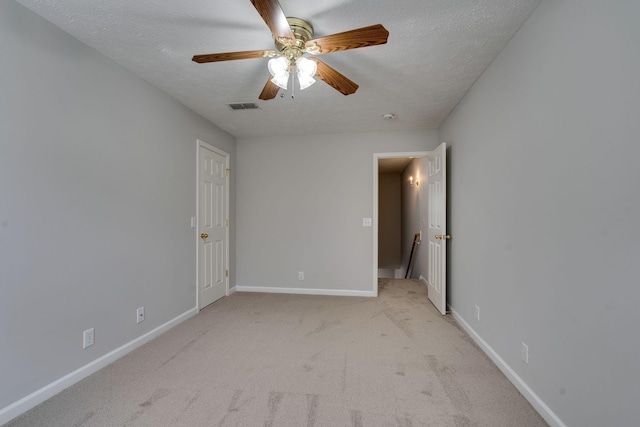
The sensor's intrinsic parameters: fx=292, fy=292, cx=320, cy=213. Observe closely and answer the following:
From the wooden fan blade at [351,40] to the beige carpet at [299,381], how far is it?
84.6 inches

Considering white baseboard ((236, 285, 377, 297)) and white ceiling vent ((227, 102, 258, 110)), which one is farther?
white baseboard ((236, 285, 377, 297))

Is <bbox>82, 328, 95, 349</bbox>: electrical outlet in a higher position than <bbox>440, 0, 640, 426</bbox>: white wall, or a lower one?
lower

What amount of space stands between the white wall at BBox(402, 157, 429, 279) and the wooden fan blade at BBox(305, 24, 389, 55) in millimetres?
3364

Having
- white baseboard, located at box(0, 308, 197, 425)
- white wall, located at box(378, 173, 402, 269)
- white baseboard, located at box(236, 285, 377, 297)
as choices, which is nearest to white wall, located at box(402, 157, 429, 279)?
white wall, located at box(378, 173, 402, 269)

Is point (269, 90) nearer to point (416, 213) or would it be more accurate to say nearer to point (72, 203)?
point (72, 203)

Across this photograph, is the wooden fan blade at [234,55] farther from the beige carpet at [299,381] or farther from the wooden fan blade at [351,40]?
the beige carpet at [299,381]

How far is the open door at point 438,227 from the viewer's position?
3.46 m

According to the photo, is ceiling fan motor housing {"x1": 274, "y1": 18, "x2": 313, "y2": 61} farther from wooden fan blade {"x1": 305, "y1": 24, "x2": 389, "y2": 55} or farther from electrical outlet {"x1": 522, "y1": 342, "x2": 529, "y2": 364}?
electrical outlet {"x1": 522, "y1": 342, "x2": 529, "y2": 364}

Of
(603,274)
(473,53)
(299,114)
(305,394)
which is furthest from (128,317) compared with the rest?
(473,53)

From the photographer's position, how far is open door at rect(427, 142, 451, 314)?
346cm

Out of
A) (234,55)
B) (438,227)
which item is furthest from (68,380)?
(438,227)

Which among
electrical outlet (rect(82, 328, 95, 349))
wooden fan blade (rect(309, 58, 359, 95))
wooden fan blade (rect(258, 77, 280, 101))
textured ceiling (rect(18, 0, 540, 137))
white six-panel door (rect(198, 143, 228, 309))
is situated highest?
textured ceiling (rect(18, 0, 540, 137))

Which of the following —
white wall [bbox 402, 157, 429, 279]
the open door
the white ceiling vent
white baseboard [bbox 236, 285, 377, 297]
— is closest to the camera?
the white ceiling vent

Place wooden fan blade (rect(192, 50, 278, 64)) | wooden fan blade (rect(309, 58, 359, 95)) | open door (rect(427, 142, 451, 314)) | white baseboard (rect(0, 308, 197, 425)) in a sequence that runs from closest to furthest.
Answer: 1. white baseboard (rect(0, 308, 197, 425))
2. wooden fan blade (rect(192, 50, 278, 64))
3. wooden fan blade (rect(309, 58, 359, 95))
4. open door (rect(427, 142, 451, 314))
